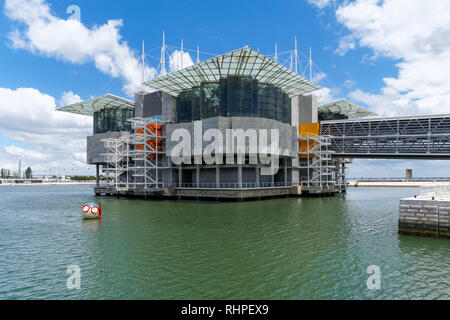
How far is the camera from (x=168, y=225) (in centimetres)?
2544

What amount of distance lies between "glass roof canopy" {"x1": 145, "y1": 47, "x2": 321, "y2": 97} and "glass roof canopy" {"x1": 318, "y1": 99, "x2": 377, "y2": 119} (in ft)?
54.5

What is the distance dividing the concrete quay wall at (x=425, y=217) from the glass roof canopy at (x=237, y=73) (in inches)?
1296

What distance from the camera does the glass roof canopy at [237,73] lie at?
4694 cm

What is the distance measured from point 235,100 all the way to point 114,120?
126 feet

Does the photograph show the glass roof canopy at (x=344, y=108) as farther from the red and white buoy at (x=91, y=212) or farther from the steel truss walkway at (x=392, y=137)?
the red and white buoy at (x=91, y=212)

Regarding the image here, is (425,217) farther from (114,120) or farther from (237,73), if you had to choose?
(114,120)

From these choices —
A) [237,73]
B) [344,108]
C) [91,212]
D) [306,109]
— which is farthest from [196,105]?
[344,108]

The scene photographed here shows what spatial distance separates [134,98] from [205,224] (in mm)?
53727

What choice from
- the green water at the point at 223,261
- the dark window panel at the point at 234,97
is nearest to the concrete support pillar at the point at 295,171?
the dark window panel at the point at 234,97

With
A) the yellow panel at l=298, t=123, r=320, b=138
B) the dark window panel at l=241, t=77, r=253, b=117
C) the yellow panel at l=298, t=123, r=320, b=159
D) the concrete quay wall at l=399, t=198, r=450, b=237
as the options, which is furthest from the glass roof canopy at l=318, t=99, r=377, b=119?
the concrete quay wall at l=399, t=198, r=450, b=237

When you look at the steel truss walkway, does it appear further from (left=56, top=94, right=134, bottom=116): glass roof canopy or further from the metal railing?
(left=56, top=94, right=134, bottom=116): glass roof canopy

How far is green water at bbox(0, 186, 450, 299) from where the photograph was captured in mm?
11211

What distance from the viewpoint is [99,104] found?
7231 centimetres
